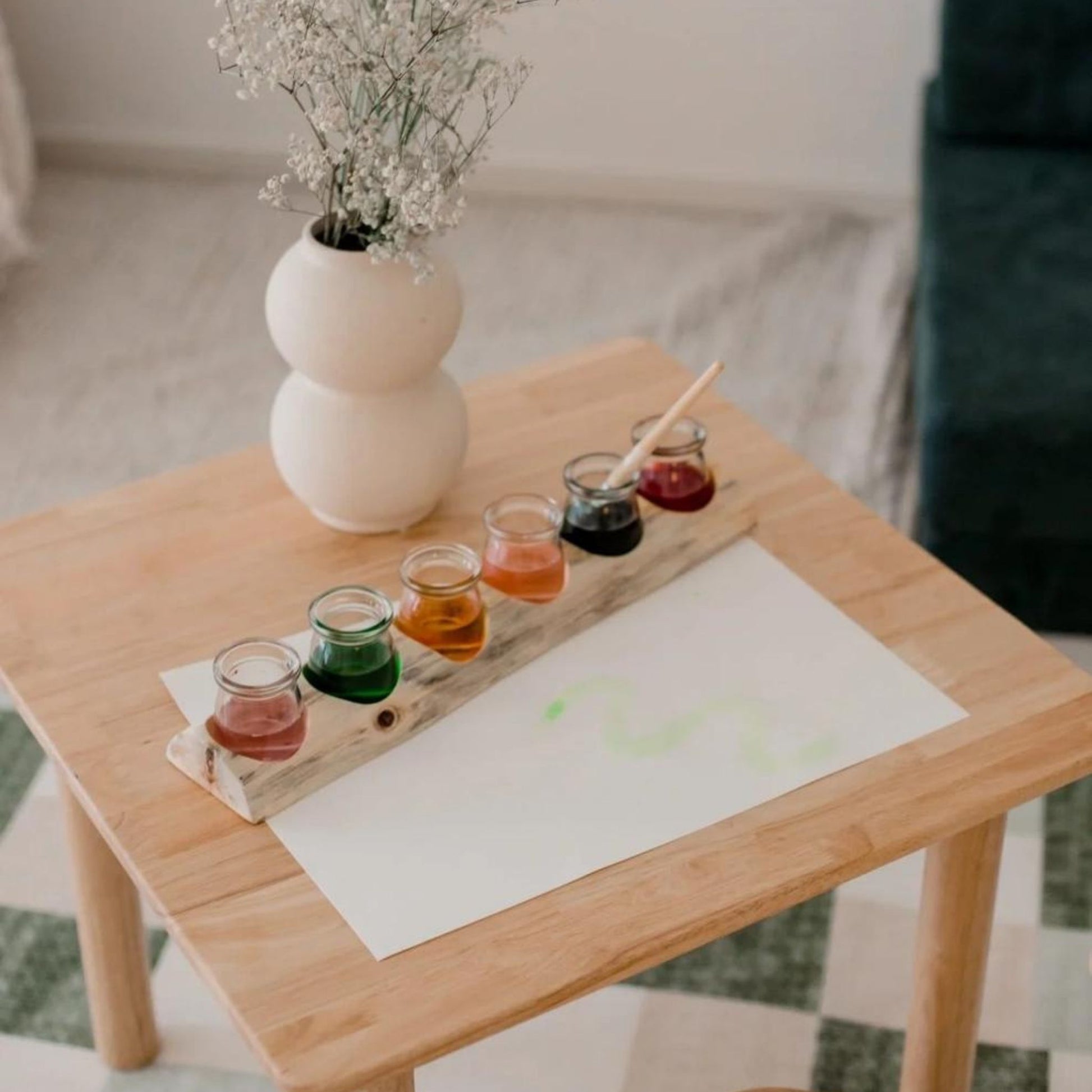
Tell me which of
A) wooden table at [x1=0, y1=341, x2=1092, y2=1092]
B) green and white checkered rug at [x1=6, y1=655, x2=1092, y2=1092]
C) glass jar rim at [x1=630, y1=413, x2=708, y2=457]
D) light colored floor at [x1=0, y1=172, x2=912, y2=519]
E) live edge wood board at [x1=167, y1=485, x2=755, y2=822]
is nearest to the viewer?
wooden table at [x1=0, y1=341, x2=1092, y2=1092]

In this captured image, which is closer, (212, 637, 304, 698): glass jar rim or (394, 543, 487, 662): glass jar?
(212, 637, 304, 698): glass jar rim

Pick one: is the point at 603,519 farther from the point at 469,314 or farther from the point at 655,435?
the point at 469,314

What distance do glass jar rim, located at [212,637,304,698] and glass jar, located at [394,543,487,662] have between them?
93mm

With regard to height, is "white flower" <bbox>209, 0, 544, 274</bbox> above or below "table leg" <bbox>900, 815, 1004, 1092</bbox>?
above

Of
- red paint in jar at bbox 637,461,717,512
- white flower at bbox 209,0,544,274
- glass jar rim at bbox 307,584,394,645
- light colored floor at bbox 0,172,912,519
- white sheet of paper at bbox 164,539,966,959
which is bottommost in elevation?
light colored floor at bbox 0,172,912,519

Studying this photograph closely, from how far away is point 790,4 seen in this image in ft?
9.02

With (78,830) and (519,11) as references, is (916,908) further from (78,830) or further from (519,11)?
(519,11)

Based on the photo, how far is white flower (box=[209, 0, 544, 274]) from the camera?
3.91ft

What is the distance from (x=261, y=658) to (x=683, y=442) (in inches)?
15.2

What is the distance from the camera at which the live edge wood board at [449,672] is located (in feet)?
3.76

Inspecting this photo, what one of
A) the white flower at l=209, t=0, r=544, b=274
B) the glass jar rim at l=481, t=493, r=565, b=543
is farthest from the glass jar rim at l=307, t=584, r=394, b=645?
the white flower at l=209, t=0, r=544, b=274

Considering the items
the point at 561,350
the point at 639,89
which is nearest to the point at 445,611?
the point at 561,350

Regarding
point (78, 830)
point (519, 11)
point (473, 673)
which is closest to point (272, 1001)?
point (473, 673)

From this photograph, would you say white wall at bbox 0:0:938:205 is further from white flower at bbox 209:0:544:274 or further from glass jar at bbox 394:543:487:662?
glass jar at bbox 394:543:487:662
